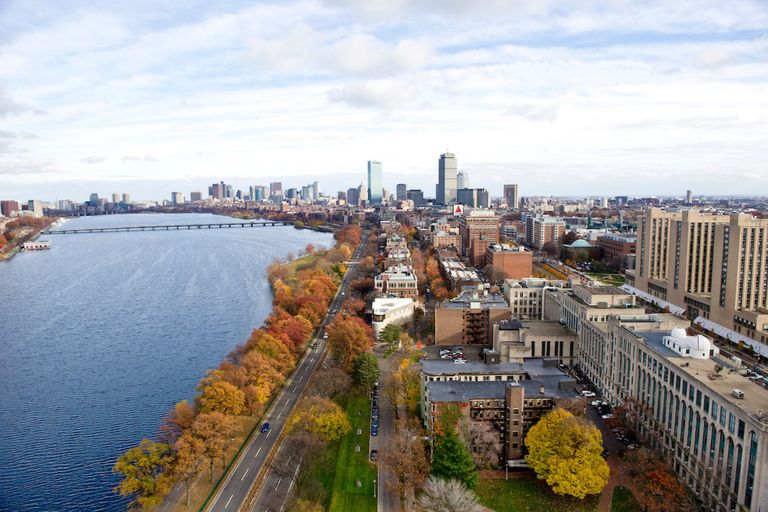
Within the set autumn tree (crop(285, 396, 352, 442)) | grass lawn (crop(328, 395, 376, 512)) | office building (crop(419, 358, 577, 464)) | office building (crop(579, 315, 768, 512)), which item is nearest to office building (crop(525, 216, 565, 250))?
office building (crop(579, 315, 768, 512))

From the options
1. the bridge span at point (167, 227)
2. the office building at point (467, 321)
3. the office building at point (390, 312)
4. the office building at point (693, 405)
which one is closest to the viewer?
the office building at point (693, 405)

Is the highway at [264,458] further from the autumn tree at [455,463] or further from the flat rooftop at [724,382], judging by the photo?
the flat rooftop at [724,382]

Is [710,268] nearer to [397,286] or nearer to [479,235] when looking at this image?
[397,286]

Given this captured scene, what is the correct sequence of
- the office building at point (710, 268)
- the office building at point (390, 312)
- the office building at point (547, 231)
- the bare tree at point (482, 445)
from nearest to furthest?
the bare tree at point (482, 445)
the office building at point (710, 268)
the office building at point (390, 312)
the office building at point (547, 231)

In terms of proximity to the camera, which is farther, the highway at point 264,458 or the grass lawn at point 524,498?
the highway at point 264,458

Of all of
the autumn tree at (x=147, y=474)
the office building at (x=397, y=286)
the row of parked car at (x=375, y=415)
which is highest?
the office building at (x=397, y=286)

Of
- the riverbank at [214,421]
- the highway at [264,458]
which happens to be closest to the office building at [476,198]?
the riverbank at [214,421]

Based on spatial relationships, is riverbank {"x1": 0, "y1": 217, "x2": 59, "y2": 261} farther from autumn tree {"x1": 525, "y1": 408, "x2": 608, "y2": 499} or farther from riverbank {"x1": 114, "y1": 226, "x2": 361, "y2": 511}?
autumn tree {"x1": 525, "y1": 408, "x2": 608, "y2": 499}
